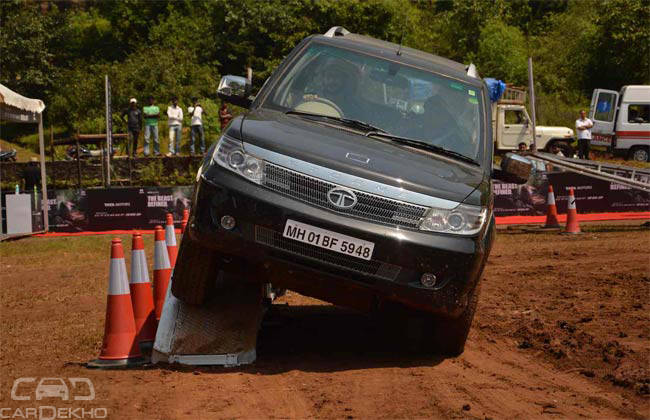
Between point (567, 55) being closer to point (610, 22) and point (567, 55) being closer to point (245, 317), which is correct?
point (610, 22)

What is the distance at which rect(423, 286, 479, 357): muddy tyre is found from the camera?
668cm

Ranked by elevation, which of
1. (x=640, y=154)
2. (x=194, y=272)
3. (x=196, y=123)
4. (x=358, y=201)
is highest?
(x=358, y=201)

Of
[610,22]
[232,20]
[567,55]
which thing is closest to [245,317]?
[232,20]

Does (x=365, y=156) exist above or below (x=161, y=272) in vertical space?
above

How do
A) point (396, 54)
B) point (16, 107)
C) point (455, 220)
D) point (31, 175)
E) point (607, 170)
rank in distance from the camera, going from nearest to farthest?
point (455, 220) → point (396, 54) → point (16, 107) → point (607, 170) → point (31, 175)

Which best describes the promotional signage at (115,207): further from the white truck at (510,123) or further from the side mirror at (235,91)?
the side mirror at (235,91)

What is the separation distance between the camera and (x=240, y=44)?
4269 centimetres

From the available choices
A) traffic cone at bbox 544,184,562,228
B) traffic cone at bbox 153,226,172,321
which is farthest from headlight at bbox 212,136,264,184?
traffic cone at bbox 544,184,562,228

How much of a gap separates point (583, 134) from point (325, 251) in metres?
27.6

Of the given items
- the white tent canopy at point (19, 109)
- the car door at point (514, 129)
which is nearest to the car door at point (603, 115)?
the car door at point (514, 129)

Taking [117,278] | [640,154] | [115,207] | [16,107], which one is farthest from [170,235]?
[640,154]

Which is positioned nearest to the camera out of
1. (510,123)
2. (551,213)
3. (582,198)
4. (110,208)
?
(551,213)

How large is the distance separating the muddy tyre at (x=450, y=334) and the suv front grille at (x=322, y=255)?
94 centimetres

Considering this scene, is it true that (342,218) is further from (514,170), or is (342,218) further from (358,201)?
(514,170)
